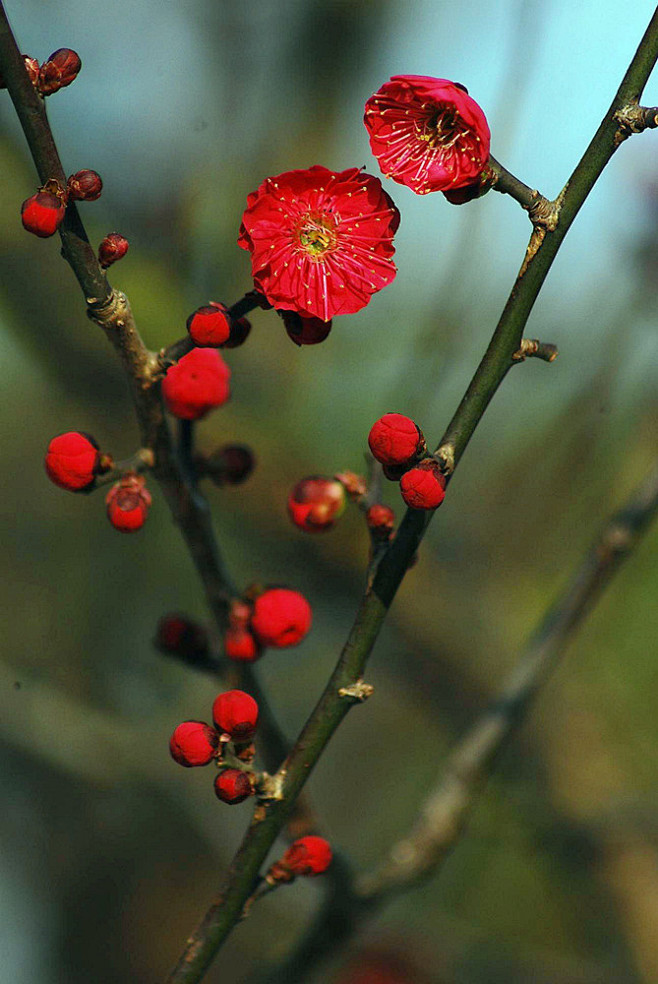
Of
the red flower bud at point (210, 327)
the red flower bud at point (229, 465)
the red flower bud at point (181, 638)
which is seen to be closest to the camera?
the red flower bud at point (210, 327)

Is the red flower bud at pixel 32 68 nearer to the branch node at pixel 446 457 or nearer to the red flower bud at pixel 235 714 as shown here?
the branch node at pixel 446 457

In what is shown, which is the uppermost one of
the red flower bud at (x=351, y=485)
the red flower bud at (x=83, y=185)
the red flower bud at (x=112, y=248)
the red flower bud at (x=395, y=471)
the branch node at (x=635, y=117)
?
the branch node at (x=635, y=117)

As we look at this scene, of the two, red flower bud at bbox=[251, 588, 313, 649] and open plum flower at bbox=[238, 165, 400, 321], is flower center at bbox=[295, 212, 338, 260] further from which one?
red flower bud at bbox=[251, 588, 313, 649]

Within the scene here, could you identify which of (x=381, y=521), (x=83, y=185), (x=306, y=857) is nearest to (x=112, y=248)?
(x=83, y=185)

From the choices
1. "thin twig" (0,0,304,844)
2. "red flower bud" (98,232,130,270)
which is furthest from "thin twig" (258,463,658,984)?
"red flower bud" (98,232,130,270)

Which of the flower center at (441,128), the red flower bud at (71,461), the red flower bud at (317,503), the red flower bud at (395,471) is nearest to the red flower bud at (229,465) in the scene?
the red flower bud at (317,503)

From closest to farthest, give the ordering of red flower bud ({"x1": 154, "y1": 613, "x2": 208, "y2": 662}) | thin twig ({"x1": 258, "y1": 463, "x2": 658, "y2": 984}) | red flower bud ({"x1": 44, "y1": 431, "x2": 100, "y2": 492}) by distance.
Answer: red flower bud ({"x1": 44, "y1": 431, "x2": 100, "y2": 492}) → red flower bud ({"x1": 154, "y1": 613, "x2": 208, "y2": 662}) → thin twig ({"x1": 258, "y1": 463, "x2": 658, "y2": 984})
